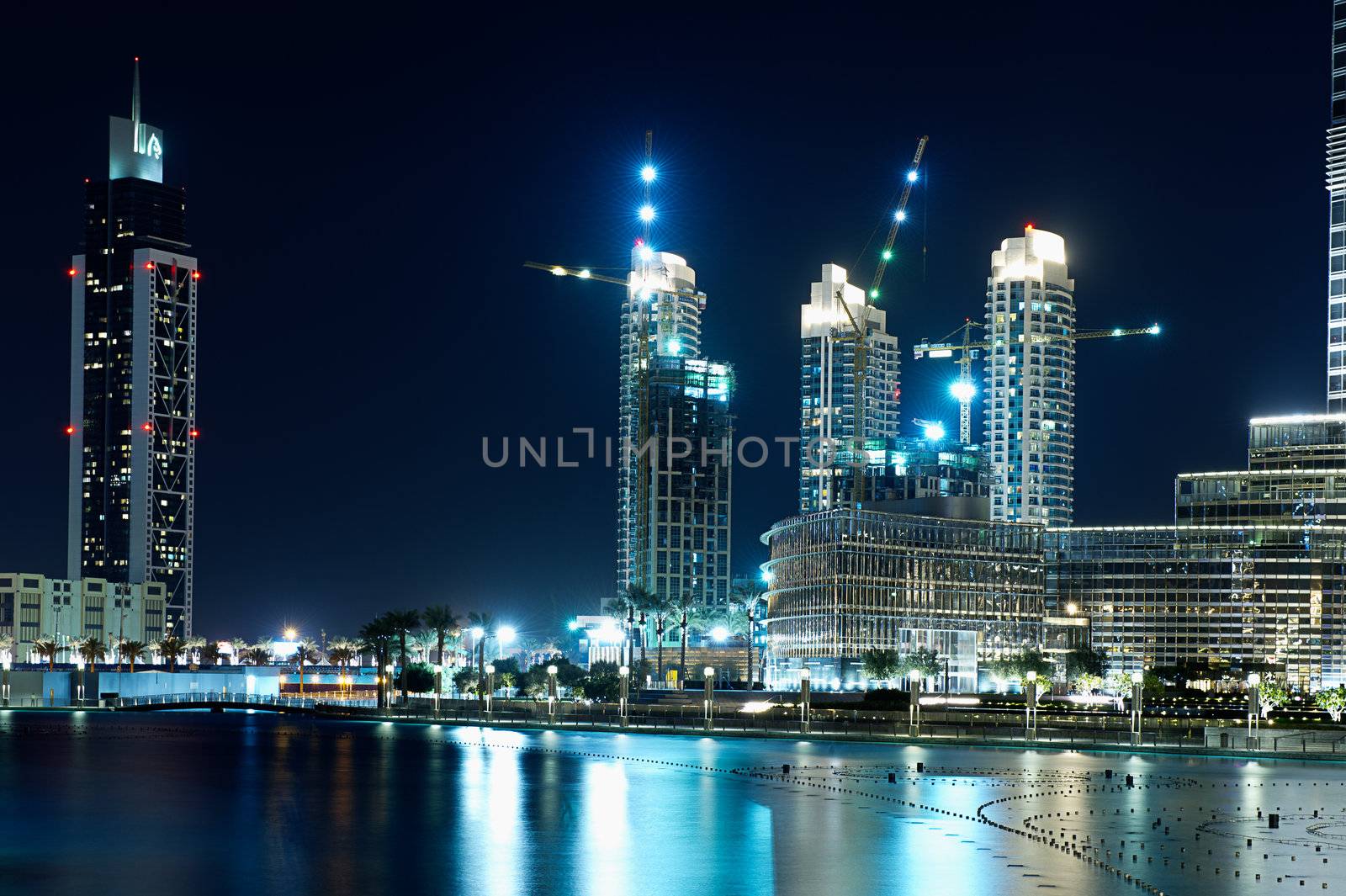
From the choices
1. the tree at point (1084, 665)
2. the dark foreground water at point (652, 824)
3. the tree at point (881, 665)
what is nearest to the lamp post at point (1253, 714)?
the dark foreground water at point (652, 824)

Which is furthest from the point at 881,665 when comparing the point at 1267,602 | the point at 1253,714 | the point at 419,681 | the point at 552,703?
the point at 1253,714

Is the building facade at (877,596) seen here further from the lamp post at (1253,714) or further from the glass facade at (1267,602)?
the lamp post at (1253,714)

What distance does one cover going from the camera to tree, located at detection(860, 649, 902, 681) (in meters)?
172

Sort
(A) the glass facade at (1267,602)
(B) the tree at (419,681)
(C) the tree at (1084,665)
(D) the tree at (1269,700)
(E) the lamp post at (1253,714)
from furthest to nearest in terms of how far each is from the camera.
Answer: (A) the glass facade at (1267,602), (C) the tree at (1084,665), (B) the tree at (419,681), (D) the tree at (1269,700), (E) the lamp post at (1253,714)

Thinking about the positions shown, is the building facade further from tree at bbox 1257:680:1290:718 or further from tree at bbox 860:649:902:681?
tree at bbox 1257:680:1290:718

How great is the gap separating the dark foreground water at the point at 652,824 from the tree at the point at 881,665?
9666 centimetres

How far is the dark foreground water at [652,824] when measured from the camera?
32500 mm

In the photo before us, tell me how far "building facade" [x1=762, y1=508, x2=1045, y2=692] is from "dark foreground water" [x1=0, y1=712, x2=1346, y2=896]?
113152 mm

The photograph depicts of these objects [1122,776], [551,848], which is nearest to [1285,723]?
[1122,776]

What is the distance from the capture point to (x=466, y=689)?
16700 centimetres

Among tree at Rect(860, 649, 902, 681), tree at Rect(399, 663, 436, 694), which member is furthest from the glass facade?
tree at Rect(399, 663, 436, 694)

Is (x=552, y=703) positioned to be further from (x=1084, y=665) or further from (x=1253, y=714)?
(x=1084, y=665)

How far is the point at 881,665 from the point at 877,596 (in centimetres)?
1973

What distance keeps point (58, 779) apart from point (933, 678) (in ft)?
467
